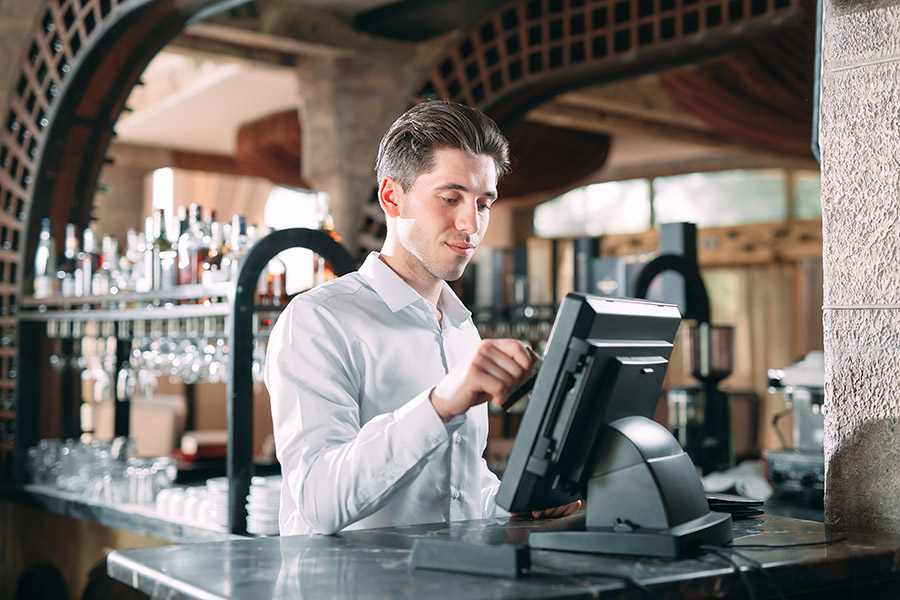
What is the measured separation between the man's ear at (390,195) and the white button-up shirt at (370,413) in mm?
103

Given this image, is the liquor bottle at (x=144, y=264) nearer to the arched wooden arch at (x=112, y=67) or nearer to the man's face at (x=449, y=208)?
the arched wooden arch at (x=112, y=67)

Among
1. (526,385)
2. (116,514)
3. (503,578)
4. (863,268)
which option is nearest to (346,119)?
(116,514)

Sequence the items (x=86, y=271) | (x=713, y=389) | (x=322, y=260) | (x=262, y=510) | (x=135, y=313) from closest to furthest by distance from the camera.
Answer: (x=262, y=510) → (x=322, y=260) → (x=135, y=313) → (x=86, y=271) → (x=713, y=389)

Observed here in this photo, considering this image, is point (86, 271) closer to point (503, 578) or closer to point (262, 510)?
point (262, 510)

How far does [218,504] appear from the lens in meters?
3.19

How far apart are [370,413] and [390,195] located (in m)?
0.38

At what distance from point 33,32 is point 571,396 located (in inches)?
161

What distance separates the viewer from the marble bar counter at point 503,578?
3.88 feet

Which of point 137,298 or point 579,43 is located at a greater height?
point 579,43

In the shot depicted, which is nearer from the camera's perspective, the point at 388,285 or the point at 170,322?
the point at 388,285

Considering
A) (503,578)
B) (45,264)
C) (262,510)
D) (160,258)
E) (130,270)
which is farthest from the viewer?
(45,264)

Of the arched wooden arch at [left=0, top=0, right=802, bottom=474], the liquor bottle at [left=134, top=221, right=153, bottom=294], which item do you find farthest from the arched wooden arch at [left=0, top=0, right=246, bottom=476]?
the liquor bottle at [left=134, top=221, right=153, bottom=294]

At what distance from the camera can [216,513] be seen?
126 inches

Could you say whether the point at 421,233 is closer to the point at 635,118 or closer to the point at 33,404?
the point at 33,404
